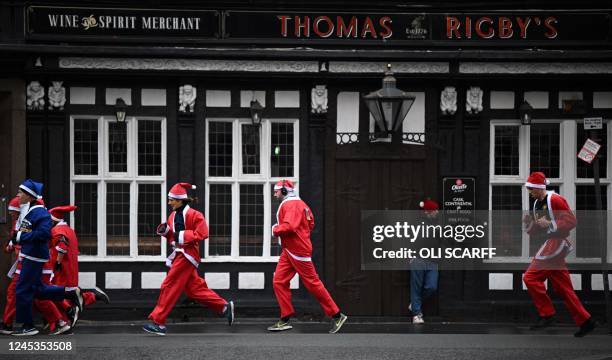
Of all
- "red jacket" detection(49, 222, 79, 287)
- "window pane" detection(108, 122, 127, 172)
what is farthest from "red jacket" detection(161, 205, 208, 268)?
"window pane" detection(108, 122, 127, 172)

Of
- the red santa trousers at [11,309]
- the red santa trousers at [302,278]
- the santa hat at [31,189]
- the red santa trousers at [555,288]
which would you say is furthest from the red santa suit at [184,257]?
the red santa trousers at [555,288]

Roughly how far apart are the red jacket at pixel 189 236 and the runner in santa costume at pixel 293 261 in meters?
1.00

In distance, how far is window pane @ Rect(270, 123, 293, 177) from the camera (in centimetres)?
1748

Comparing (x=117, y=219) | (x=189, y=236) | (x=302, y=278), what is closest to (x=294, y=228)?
(x=302, y=278)

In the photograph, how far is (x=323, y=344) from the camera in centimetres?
1273

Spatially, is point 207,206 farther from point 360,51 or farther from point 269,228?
point 360,51

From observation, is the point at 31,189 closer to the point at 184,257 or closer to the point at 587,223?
the point at 184,257

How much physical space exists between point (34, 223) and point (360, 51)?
237 inches

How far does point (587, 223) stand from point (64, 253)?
28.1 ft

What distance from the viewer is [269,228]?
17.5 meters

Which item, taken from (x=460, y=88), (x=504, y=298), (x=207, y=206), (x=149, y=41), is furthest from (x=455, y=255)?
(x=149, y=41)

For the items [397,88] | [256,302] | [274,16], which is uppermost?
[274,16]

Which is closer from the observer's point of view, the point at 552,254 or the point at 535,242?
→ the point at 552,254

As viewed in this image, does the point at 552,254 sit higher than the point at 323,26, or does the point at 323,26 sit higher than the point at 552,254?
the point at 323,26
